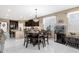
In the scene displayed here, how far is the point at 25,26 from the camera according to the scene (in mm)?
9141

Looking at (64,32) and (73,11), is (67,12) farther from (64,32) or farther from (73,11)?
(64,32)

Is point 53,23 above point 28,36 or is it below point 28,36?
above

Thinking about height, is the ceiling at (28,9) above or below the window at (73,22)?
above

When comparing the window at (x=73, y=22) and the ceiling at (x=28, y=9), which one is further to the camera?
the window at (x=73, y=22)

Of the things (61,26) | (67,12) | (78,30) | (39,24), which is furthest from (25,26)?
(78,30)

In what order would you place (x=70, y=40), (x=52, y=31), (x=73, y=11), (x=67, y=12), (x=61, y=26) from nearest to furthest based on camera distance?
(x=70, y=40) → (x=73, y=11) → (x=67, y=12) → (x=61, y=26) → (x=52, y=31)

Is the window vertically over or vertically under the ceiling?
under

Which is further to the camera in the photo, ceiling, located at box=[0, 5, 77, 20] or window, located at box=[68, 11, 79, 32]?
window, located at box=[68, 11, 79, 32]

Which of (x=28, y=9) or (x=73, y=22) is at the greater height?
(x=28, y=9)

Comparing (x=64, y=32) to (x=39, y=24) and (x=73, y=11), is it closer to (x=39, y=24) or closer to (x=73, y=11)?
(x=73, y=11)
